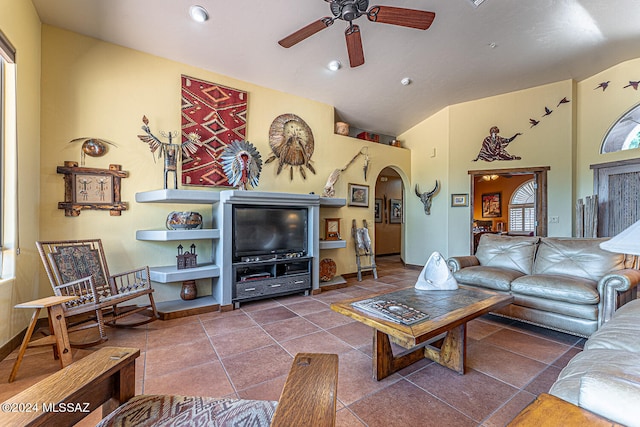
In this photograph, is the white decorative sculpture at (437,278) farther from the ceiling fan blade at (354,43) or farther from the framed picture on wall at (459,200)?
the framed picture on wall at (459,200)

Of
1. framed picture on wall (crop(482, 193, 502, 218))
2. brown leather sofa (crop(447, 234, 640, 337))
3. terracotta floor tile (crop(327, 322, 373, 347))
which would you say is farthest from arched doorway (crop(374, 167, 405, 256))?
terracotta floor tile (crop(327, 322, 373, 347))

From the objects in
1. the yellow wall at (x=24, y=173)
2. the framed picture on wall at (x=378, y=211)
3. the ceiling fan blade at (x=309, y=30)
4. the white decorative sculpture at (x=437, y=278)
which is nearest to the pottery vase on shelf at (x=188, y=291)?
the yellow wall at (x=24, y=173)

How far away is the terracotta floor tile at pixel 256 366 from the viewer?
6.41ft

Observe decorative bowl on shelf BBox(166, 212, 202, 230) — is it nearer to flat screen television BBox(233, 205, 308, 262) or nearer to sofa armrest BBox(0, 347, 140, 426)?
flat screen television BBox(233, 205, 308, 262)

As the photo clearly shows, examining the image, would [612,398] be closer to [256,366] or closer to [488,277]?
[256,366]

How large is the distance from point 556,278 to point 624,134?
137 inches

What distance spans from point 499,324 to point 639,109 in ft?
14.1

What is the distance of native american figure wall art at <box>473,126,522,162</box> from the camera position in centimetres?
529

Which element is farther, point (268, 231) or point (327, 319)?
point (268, 231)

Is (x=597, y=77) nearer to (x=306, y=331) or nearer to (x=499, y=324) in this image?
(x=499, y=324)

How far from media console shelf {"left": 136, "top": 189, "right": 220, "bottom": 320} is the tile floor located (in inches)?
6.8

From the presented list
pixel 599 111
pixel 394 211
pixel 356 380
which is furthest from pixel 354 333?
pixel 394 211

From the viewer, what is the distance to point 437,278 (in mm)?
2547

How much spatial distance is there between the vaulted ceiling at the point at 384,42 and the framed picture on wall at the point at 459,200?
2025 millimetres
